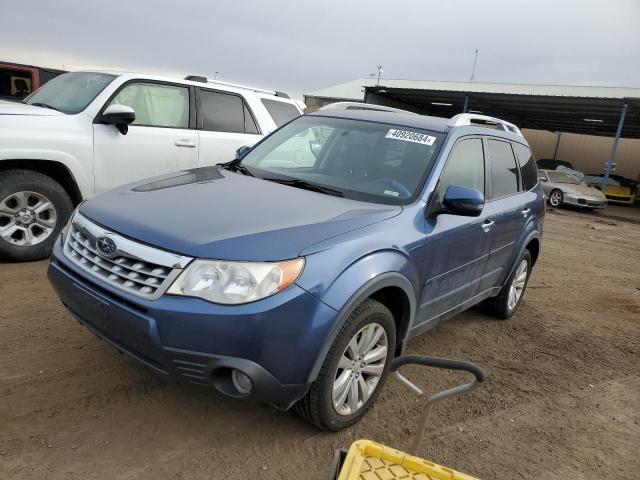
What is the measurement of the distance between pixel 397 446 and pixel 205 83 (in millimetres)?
4678

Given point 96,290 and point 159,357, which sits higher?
point 96,290

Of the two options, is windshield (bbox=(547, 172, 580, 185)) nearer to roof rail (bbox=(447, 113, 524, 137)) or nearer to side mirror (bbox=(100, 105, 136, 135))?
roof rail (bbox=(447, 113, 524, 137))

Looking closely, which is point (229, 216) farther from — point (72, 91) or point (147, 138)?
point (72, 91)

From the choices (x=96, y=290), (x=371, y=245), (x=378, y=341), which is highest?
(x=371, y=245)

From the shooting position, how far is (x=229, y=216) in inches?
99.3

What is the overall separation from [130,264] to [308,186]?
4.05ft

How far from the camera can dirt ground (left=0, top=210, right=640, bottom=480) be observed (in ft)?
7.83

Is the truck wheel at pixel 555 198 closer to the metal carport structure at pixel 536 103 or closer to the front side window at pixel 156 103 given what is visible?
the metal carport structure at pixel 536 103

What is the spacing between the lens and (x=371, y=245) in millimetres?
2559

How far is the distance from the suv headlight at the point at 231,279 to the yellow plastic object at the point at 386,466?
0.74 meters

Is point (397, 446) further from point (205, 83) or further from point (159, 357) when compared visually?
point (205, 83)

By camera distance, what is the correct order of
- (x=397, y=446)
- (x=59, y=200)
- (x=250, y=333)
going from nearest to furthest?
(x=250, y=333) → (x=397, y=446) → (x=59, y=200)

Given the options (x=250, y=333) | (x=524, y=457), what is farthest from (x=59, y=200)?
(x=524, y=457)

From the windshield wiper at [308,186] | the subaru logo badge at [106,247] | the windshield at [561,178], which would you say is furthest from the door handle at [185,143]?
the windshield at [561,178]
